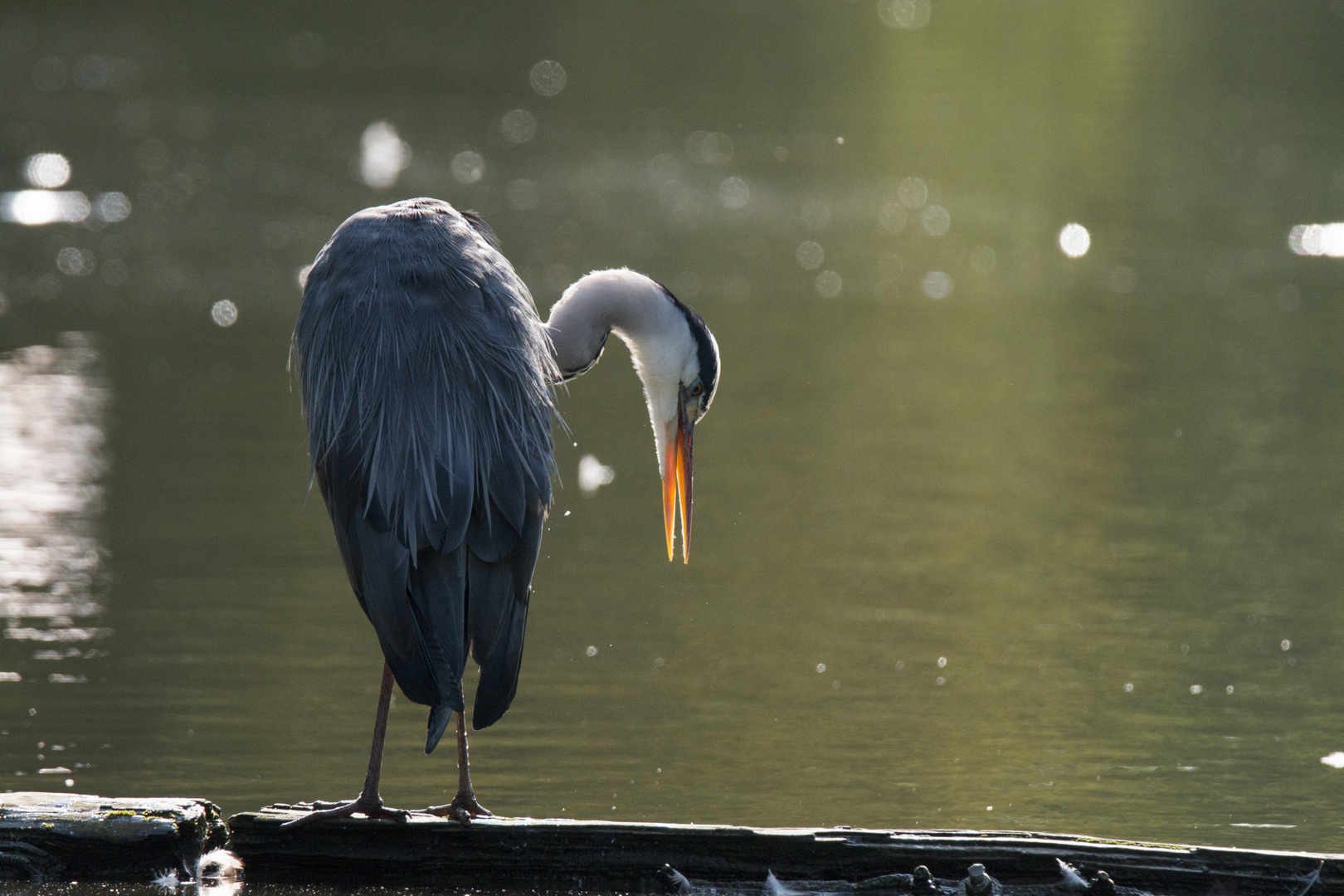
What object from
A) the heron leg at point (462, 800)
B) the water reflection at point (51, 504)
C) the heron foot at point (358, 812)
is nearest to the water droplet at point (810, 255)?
the water reflection at point (51, 504)

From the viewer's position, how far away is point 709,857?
13.0 ft

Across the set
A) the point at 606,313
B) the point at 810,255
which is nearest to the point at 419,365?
the point at 606,313

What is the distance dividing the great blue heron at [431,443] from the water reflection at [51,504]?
8.07 feet

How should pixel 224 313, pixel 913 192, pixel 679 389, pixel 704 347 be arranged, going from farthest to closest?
pixel 913 192 < pixel 224 313 < pixel 679 389 < pixel 704 347

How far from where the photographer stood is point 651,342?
19.0ft

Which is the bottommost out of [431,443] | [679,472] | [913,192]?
[431,443]

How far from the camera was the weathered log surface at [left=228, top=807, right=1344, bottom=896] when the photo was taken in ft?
12.6

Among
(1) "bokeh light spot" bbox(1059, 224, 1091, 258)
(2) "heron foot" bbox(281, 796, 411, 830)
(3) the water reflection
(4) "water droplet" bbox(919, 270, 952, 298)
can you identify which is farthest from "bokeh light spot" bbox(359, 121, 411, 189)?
(2) "heron foot" bbox(281, 796, 411, 830)

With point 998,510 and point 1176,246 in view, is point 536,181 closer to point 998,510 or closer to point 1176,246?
point 1176,246

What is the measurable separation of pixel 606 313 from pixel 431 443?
144 centimetres

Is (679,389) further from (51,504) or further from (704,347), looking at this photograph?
(51,504)

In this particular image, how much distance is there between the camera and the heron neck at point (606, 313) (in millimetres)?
5754

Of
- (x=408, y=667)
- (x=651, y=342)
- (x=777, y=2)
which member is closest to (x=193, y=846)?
(x=408, y=667)

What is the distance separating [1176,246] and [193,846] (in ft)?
49.9
